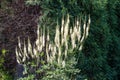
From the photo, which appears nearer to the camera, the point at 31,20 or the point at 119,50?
the point at 31,20

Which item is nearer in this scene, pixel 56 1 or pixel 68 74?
pixel 68 74

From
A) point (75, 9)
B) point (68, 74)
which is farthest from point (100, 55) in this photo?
point (68, 74)

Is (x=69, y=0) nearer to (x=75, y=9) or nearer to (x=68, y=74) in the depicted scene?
(x=75, y=9)

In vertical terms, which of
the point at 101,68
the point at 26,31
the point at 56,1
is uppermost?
the point at 56,1

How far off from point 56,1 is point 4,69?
1292mm

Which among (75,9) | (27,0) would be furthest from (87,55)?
(27,0)

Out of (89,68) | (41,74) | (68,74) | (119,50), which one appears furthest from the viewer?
(119,50)

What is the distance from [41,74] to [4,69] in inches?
22.4

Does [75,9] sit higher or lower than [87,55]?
higher

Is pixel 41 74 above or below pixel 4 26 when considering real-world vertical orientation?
below

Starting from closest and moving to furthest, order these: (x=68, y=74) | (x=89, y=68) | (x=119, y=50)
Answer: (x=68, y=74)
(x=89, y=68)
(x=119, y=50)

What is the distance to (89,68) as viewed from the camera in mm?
5652

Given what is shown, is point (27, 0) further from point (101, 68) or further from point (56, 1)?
point (101, 68)

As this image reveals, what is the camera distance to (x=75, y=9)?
5.41m
